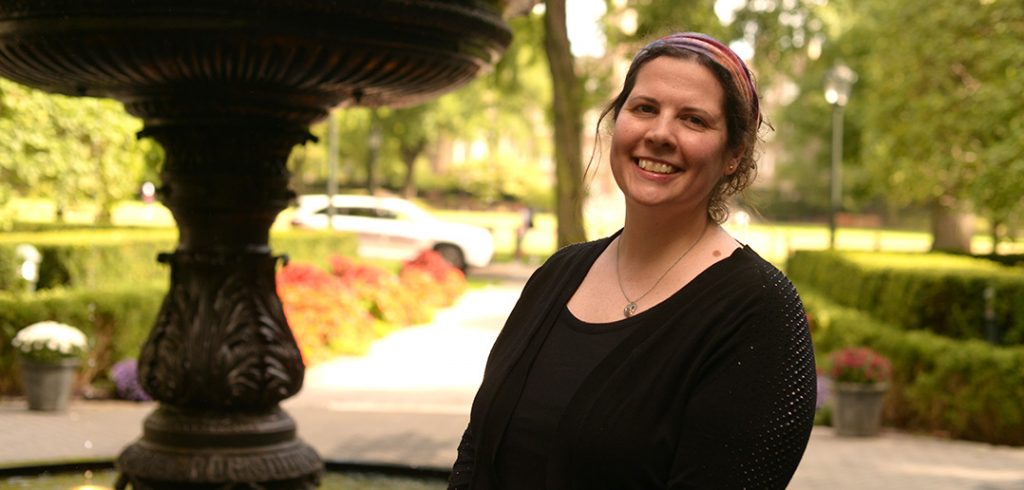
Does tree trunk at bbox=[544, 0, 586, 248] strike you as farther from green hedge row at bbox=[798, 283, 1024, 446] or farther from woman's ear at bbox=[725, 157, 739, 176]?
woman's ear at bbox=[725, 157, 739, 176]

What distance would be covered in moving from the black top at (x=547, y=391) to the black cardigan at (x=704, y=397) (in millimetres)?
36

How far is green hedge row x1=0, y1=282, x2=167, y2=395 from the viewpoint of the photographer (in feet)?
38.6

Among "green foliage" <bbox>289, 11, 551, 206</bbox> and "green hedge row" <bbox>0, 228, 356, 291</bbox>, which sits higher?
"green foliage" <bbox>289, 11, 551, 206</bbox>

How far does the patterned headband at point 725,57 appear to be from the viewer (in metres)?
2.45

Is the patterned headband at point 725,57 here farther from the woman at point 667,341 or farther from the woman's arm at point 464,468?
the woman's arm at point 464,468

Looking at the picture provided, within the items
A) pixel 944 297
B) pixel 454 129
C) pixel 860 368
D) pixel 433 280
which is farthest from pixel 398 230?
pixel 454 129

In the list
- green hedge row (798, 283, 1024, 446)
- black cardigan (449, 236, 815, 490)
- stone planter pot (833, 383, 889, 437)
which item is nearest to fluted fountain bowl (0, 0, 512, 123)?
black cardigan (449, 236, 815, 490)

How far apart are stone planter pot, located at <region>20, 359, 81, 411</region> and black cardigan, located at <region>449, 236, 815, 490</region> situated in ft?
30.3

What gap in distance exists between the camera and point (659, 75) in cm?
248

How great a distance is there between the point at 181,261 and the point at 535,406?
4012mm

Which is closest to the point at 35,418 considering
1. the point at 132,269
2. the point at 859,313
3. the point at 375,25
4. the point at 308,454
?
the point at 132,269

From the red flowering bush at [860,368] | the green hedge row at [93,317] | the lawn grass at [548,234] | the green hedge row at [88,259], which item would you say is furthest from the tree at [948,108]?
the green hedge row at [93,317]

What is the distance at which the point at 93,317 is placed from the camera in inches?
479

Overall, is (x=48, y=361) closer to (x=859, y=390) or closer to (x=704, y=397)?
(x=859, y=390)
